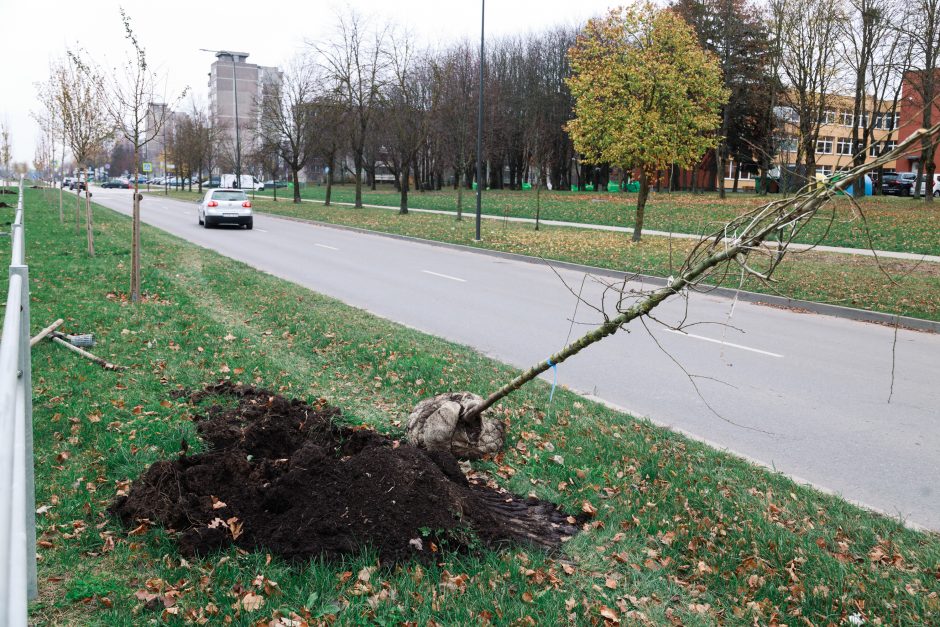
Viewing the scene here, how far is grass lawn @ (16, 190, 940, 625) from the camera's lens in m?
3.37

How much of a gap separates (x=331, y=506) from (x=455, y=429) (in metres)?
1.48

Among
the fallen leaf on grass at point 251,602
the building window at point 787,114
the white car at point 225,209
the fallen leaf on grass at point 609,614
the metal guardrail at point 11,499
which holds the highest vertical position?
the building window at point 787,114

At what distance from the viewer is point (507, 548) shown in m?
3.92

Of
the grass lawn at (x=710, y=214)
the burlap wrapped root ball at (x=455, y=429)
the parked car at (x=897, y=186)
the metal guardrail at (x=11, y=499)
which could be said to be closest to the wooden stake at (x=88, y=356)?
the burlap wrapped root ball at (x=455, y=429)

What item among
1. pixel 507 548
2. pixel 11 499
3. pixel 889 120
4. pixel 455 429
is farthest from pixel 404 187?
pixel 11 499

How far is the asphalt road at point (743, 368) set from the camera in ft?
18.7

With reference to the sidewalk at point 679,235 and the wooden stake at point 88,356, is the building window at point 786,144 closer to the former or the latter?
the sidewalk at point 679,235

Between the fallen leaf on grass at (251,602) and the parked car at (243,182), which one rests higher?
the parked car at (243,182)

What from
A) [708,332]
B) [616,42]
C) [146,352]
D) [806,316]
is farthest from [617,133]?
[146,352]

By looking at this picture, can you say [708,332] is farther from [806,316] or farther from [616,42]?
[616,42]

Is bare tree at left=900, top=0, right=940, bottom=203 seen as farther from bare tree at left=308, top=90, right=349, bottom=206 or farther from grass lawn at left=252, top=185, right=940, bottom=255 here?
bare tree at left=308, top=90, right=349, bottom=206

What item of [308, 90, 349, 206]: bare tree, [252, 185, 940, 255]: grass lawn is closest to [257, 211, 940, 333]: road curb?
[252, 185, 940, 255]: grass lawn

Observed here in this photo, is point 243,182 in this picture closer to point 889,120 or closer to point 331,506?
point 889,120

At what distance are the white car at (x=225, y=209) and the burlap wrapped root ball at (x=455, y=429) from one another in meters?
25.4
